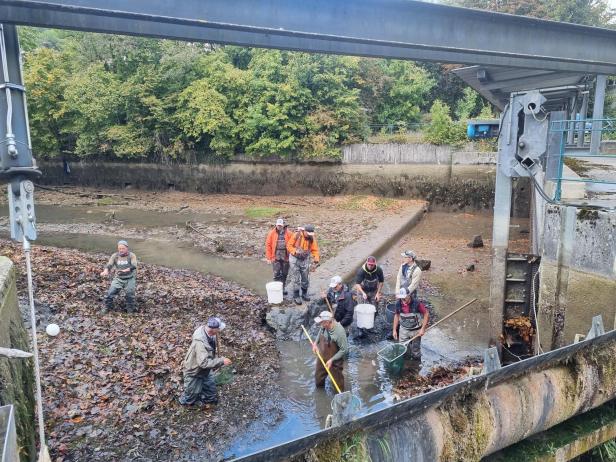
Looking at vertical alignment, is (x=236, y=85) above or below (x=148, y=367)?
above

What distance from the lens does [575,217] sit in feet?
22.6

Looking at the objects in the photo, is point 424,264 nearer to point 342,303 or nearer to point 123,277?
point 342,303

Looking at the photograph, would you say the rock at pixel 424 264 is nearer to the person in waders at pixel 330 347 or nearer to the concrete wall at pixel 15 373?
the person in waders at pixel 330 347

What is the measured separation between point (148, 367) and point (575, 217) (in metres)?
6.83

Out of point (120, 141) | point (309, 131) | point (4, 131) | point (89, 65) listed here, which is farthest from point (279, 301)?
point (89, 65)

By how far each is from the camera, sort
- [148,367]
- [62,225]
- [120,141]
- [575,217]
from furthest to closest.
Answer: [120,141]
[62,225]
[148,367]
[575,217]

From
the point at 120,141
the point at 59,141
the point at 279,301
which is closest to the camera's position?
the point at 279,301

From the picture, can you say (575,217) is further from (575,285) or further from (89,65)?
(89,65)

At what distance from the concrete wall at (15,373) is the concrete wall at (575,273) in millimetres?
7139

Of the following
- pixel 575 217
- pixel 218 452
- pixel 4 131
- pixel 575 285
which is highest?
pixel 4 131

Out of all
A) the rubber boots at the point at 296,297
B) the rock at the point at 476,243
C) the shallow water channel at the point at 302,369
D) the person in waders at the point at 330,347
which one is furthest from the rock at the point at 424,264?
the person in waders at the point at 330,347

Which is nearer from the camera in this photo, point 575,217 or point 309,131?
point 575,217

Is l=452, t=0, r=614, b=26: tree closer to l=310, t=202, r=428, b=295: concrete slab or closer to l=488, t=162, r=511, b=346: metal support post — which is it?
l=310, t=202, r=428, b=295: concrete slab

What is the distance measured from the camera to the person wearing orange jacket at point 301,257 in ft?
32.9
